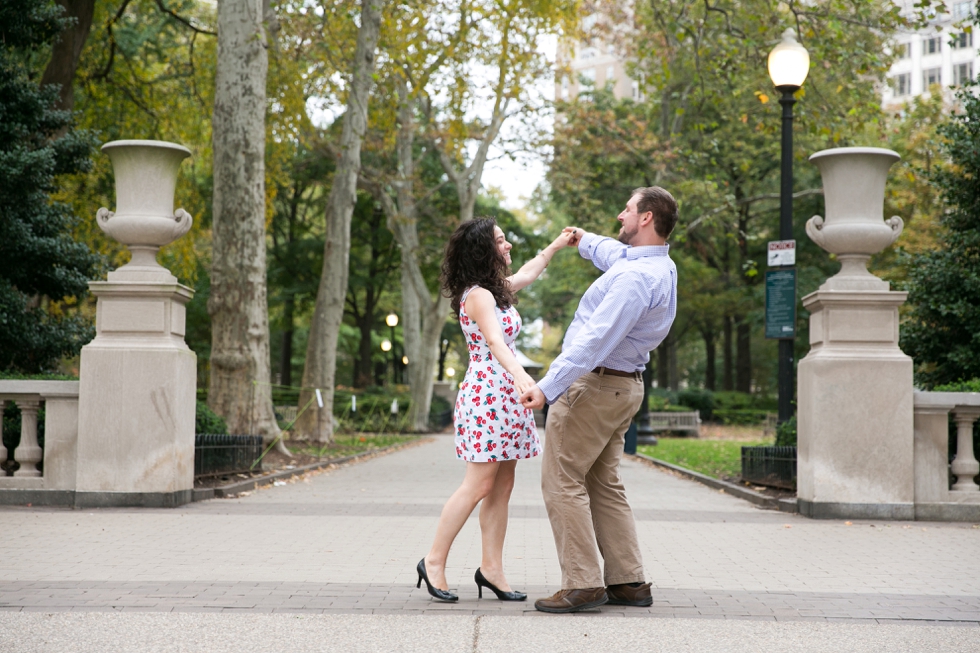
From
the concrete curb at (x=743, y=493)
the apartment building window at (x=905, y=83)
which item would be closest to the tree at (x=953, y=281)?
the concrete curb at (x=743, y=493)

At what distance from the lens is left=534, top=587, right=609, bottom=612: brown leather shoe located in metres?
4.73

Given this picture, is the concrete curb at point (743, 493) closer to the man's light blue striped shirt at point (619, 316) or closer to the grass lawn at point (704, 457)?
the grass lawn at point (704, 457)

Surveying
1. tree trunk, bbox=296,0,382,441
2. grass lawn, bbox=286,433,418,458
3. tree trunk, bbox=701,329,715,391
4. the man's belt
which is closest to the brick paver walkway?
the man's belt

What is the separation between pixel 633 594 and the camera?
4.98 meters

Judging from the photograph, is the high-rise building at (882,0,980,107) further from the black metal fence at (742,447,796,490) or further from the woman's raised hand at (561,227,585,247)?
the woman's raised hand at (561,227,585,247)

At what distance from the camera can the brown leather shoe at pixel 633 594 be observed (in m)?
4.98

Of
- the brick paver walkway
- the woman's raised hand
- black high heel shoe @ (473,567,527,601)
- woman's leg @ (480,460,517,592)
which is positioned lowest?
the brick paver walkway

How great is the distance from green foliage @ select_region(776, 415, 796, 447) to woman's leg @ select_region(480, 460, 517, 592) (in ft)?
20.7

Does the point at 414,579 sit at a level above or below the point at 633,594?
below

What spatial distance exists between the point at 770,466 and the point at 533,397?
7292 millimetres

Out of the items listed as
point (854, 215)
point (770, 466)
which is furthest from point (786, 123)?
point (770, 466)

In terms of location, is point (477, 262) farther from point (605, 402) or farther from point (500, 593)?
point (500, 593)

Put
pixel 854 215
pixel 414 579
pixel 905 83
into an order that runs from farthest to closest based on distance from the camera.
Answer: pixel 905 83, pixel 854 215, pixel 414 579

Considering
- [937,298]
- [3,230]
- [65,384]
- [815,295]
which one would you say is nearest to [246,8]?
[3,230]
